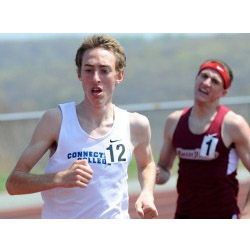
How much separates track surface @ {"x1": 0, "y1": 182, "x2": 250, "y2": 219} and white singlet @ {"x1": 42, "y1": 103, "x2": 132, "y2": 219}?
5732 mm

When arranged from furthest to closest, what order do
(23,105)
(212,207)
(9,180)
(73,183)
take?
(23,105) → (212,207) → (9,180) → (73,183)

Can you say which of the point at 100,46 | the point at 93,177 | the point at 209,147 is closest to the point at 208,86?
the point at 209,147

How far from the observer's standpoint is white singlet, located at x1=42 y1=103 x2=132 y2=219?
3.83 metres

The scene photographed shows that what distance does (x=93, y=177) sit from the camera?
3832 millimetres

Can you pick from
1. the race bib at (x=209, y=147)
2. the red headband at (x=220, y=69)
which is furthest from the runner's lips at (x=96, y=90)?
the red headband at (x=220, y=69)

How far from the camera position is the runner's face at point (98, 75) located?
12.6ft

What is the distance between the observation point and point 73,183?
354 cm

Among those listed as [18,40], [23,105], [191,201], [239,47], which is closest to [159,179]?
[191,201]

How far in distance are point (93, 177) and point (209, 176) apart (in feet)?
5.84

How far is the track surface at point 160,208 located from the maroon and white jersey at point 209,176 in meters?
4.22

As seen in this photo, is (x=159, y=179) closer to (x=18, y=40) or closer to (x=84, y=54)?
(x=84, y=54)

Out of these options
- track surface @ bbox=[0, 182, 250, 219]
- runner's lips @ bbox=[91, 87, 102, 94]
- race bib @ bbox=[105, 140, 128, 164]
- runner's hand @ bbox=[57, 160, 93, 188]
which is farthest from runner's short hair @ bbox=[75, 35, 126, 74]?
track surface @ bbox=[0, 182, 250, 219]

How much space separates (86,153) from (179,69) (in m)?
15.7

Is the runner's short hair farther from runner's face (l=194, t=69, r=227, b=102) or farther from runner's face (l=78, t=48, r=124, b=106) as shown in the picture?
runner's face (l=194, t=69, r=227, b=102)
